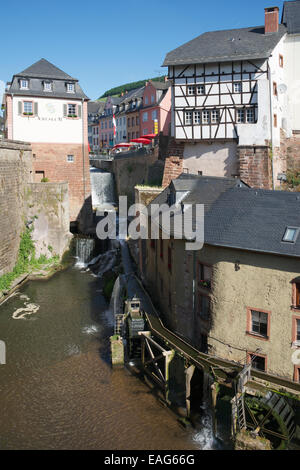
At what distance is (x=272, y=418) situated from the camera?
13391 mm

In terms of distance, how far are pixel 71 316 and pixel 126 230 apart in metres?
12.4

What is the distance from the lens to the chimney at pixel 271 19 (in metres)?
29.0

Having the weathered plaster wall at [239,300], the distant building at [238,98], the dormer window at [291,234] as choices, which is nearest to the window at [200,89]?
the distant building at [238,98]

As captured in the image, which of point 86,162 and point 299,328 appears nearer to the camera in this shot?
point 299,328

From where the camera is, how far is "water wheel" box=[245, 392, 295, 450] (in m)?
13.0

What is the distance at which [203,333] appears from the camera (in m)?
16.8

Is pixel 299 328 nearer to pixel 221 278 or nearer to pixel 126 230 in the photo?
pixel 221 278

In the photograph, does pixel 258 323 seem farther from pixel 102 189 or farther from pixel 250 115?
pixel 102 189

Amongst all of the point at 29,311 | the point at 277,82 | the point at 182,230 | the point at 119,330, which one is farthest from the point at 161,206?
the point at 277,82

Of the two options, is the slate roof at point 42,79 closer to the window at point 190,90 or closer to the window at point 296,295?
the window at point 190,90

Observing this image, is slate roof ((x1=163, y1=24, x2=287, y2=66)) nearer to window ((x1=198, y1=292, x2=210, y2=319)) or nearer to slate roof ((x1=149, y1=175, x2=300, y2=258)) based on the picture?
slate roof ((x1=149, y1=175, x2=300, y2=258))

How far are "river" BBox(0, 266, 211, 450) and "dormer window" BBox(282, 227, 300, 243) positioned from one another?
662 cm
